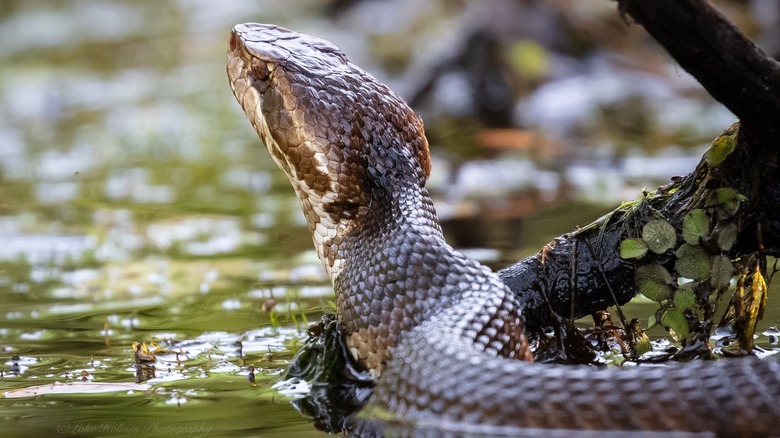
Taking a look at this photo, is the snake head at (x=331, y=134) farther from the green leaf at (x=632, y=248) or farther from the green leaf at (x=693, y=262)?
the green leaf at (x=693, y=262)

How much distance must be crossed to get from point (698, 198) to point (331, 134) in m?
1.18

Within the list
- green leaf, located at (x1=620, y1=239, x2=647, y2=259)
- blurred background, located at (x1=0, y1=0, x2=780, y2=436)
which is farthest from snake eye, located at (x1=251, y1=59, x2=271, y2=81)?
green leaf, located at (x1=620, y1=239, x2=647, y2=259)

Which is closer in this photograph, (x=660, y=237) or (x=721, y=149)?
(x=721, y=149)

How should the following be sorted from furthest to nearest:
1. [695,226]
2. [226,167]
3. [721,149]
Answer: [226,167] → [695,226] → [721,149]

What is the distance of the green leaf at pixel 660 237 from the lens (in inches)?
149

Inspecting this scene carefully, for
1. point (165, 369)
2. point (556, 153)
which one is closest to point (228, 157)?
point (556, 153)

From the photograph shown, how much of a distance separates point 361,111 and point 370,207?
0.33m

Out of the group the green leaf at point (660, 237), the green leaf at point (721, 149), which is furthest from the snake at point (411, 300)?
the green leaf at point (721, 149)

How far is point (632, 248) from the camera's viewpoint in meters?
3.80

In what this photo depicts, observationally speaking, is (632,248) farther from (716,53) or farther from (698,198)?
(716,53)

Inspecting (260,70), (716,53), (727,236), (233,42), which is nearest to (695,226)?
(727,236)

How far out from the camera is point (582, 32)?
40.0 feet

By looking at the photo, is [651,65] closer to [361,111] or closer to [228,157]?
[228,157]

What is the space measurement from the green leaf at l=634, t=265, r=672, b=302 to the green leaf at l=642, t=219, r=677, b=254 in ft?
0.26
